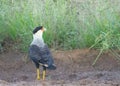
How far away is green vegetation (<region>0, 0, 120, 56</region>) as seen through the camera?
349 inches

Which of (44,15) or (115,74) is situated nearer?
(115,74)

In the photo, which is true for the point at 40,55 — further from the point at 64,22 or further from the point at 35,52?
the point at 64,22

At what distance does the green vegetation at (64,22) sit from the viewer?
349 inches

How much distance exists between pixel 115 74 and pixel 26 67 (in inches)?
72.7

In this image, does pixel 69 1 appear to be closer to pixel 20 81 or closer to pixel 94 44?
pixel 94 44

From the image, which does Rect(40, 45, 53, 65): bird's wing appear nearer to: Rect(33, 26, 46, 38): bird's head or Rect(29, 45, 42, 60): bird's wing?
Rect(29, 45, 42, 60): bird's wing

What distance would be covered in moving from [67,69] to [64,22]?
3.95 ft

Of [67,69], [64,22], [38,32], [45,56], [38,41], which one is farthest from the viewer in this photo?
[64,22]

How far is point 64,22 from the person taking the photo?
368 inches

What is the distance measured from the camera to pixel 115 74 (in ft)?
26.7

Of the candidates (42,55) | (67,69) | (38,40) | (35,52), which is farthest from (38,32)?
(67,69)

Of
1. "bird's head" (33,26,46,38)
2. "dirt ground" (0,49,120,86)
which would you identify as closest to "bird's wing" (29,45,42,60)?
"bird's head" (33,26,46,38)

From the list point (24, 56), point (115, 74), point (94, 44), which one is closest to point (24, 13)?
point (24, 56)

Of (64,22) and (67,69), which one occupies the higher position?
(64,22)
